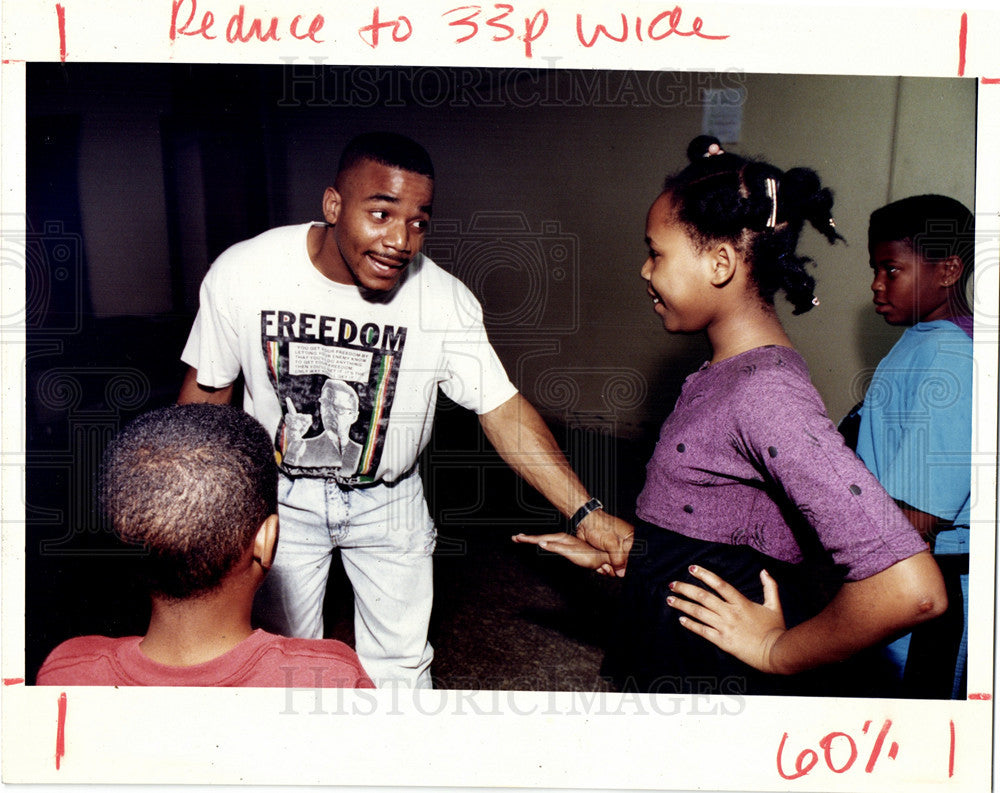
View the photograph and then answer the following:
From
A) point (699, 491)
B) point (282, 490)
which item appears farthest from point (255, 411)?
point (699, 491)

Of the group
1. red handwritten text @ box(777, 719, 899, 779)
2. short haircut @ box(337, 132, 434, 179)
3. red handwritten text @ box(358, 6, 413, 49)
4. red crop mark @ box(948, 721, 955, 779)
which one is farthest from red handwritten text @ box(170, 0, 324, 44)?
red crop mark @ box(948, 721, 955, 779)

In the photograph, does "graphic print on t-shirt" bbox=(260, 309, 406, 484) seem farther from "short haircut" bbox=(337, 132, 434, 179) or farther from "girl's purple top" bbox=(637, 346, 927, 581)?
"girl's purple top" bbox=(637, 346, 927, 581)

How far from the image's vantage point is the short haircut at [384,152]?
4.40ft

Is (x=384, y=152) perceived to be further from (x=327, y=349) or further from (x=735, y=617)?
(x=735, y=617)

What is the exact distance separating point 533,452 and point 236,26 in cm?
90

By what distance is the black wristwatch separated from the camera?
1.42 meters

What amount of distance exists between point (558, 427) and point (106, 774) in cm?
99

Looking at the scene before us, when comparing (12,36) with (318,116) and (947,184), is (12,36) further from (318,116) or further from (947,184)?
(947,184)

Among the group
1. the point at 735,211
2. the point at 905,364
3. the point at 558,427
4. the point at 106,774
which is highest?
→ the point at 735,211

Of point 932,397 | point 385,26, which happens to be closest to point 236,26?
point 385,26

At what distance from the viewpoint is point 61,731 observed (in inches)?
52.8

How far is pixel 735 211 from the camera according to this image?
1115 mm

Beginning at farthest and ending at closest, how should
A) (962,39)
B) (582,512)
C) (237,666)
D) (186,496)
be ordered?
(582,512), (962,39), (237,666), (186,496)

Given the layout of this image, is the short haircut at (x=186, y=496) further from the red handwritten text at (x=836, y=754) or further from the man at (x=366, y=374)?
the red handwritten text at (x=836, y=754)
